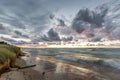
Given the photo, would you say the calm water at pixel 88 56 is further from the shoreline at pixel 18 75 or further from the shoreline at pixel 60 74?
the shoreline at pixel 18 75

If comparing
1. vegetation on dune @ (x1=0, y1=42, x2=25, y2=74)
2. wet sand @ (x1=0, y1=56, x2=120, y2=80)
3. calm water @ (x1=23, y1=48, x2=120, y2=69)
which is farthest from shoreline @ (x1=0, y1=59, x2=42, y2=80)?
calm water @ (x1=23, y1=48, x2=120, y2=69)

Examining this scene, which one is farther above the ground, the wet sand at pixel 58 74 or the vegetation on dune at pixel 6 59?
the vegetation on dune at pixel 6 59

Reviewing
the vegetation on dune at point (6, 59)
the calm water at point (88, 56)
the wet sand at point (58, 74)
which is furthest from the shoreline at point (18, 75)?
the calm water at point (88, 56)

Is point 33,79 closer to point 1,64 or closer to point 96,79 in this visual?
point 1,64

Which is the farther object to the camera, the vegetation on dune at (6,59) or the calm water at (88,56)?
the calm water at (88,56)

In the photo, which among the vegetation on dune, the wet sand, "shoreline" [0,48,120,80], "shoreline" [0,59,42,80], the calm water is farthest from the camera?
the calm water

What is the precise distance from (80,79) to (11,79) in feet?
24.3

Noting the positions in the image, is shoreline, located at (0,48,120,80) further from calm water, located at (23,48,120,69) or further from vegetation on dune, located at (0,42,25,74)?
calm water, located at (23,48,120,69)

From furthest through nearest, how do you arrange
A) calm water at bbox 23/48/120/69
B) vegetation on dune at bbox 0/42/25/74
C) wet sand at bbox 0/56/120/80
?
1. calm water at bbox 23/48/120/69
2. wet sand at bbox 0/56/120/80
3. vegetation on dune at bbox 0/42/25/74

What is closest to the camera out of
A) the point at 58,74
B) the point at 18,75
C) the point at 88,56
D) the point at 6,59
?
the point at 18,75

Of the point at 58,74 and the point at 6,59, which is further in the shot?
the point at 58,74

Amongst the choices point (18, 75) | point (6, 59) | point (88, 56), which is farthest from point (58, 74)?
point (88, 56)

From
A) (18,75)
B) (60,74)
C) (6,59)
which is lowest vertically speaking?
(60,74)

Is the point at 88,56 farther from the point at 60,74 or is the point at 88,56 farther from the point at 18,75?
the point at 18,75
